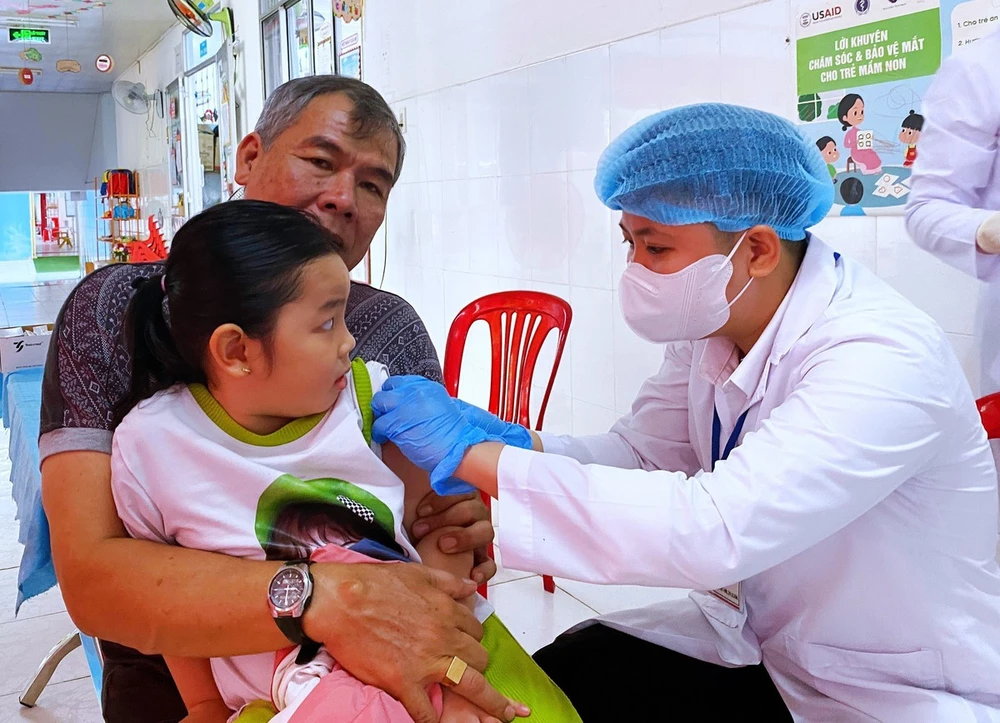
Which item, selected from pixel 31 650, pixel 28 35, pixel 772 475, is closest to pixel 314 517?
pixel 772 475

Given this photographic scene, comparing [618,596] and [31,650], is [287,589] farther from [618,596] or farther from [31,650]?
[31,650]

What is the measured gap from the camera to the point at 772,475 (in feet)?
3.39

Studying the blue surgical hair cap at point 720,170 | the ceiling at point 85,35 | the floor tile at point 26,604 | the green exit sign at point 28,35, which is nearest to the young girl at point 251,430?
the blue surgical hair cap at point 720,170

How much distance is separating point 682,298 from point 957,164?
0.94 m

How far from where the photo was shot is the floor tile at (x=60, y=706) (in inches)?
95.2

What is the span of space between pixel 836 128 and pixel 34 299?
34.6 feet

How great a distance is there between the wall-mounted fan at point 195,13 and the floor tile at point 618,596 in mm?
5744

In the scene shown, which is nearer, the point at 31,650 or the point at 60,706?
the point at 60,706

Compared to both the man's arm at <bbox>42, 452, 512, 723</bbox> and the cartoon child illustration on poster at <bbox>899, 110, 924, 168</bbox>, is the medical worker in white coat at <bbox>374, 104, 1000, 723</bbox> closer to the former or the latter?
the man's arm at <bbox>42, 452, 512, 723</bbox>

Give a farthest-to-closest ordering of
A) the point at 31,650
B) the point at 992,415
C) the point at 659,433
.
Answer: the point at 31,650 < the point at 659,433 < the point at 992,415

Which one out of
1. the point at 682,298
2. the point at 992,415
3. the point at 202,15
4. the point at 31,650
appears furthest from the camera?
the point at 202,15

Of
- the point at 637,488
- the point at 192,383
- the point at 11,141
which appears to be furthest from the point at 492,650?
the point at 11,141

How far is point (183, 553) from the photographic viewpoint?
1102 mm

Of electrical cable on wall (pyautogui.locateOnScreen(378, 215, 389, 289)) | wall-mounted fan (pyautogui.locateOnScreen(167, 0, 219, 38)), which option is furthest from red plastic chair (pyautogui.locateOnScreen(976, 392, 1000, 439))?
wall-mounted fan (pyautogui.locateOnScreen(167, 0, 219, 38))
